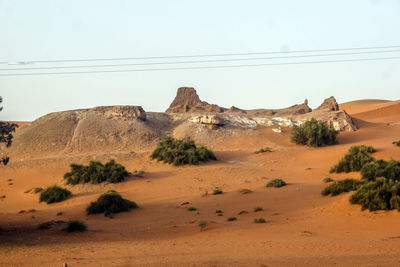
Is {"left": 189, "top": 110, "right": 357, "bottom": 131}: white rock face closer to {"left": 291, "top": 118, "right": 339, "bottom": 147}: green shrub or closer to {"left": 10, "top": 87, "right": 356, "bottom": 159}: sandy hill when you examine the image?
{"left": 10, "top": 87, "right": 356, "bottom": 159}: sandy hill

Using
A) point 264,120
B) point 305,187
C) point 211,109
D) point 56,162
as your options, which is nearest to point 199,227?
point 305,187

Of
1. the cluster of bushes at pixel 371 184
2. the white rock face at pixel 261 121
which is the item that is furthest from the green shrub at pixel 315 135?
the cluster of bushes at pixel 371 184

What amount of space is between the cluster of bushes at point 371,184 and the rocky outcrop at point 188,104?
1161 inches

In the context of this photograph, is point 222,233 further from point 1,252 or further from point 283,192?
point 283,192

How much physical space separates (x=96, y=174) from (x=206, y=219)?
38.5 feet

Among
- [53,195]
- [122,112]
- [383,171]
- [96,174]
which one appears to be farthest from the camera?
[122,112]

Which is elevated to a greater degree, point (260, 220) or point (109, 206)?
point (109, 206)

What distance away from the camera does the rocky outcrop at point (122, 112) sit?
45.9 metres

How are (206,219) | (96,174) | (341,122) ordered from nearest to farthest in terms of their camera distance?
(206,219)
(96,174)
(341,122)

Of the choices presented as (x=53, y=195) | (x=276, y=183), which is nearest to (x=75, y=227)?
(x=53, y=195)

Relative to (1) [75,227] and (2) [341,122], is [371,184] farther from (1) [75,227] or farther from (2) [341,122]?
(2) [341,122]

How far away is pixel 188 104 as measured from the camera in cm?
5484

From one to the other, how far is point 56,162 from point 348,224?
26.0m

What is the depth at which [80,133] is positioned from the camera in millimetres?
42438
